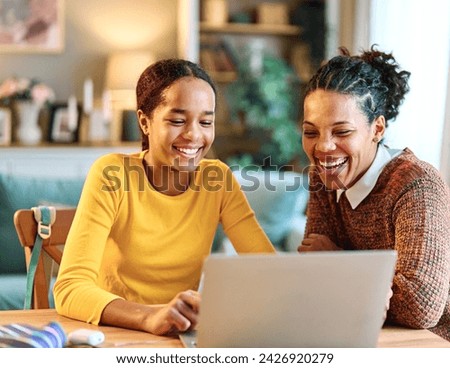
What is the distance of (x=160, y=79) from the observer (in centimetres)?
151

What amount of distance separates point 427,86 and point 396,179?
1.99 m

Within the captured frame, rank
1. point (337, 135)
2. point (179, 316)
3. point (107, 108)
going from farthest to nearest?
point (107, 108) → point (337, 135) → point (179, 316)

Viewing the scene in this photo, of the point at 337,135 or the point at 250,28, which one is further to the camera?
the point at 250,28

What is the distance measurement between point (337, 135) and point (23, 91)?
3.47 meters

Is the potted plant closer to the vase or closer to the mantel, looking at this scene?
the mantel

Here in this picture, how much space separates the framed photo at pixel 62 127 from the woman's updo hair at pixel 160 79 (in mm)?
3115

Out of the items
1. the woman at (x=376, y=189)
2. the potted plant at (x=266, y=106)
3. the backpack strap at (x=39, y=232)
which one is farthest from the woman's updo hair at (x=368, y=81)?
the potted plant at (x=266, y=106)

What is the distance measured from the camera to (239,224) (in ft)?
5.25

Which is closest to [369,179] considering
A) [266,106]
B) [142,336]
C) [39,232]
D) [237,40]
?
[142,336]

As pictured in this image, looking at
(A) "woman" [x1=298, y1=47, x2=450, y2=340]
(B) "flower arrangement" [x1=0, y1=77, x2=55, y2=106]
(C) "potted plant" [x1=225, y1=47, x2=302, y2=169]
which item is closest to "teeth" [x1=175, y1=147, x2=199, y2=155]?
(A) "woman" [x1=298, y1=47, x2=450, y2=340]

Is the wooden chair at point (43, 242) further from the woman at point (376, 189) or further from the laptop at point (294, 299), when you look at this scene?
the laptop at point (294, 299)

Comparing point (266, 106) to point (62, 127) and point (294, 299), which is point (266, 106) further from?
point (294, 299)

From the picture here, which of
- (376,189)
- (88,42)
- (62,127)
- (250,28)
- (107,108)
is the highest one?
(250,28)

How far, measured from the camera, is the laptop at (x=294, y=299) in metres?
0.92
